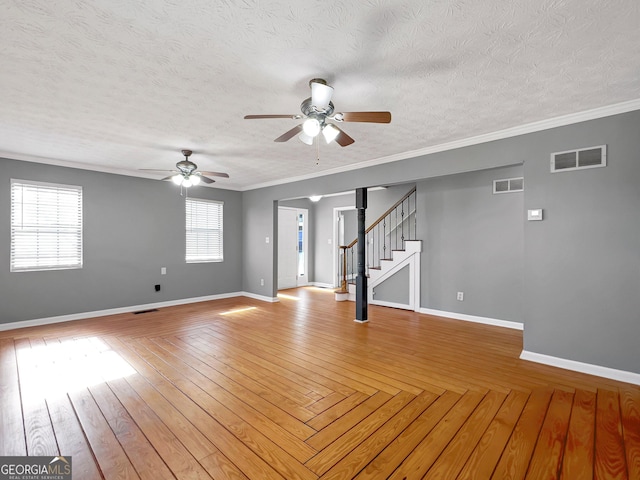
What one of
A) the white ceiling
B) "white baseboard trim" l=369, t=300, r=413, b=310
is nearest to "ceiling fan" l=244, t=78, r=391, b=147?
the white ceiling

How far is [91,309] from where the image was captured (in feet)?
Answer: 17.9

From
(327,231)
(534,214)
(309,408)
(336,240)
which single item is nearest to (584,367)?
(534,214)

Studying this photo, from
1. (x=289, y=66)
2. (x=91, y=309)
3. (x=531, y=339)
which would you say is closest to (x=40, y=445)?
(x=289, y=66)

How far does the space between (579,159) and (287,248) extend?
22.2 feet

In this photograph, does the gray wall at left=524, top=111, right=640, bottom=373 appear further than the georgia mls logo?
Yes

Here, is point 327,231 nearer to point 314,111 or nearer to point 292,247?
point 292,247

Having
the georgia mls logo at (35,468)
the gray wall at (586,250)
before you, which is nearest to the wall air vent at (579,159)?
the gray wall at (586,250)

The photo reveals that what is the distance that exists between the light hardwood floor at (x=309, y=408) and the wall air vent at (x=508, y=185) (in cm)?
217

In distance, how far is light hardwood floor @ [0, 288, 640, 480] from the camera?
189 cm

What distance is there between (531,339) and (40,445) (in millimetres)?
4458

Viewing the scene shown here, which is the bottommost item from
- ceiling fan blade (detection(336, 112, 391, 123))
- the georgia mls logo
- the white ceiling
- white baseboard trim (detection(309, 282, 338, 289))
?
the georgia mls logo

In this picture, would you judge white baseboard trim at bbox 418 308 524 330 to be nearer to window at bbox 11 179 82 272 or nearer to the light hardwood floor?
the light hardwood floor

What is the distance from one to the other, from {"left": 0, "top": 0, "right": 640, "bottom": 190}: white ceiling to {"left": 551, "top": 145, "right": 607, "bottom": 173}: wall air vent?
1.40 ft

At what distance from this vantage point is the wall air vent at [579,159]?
10.1ft
